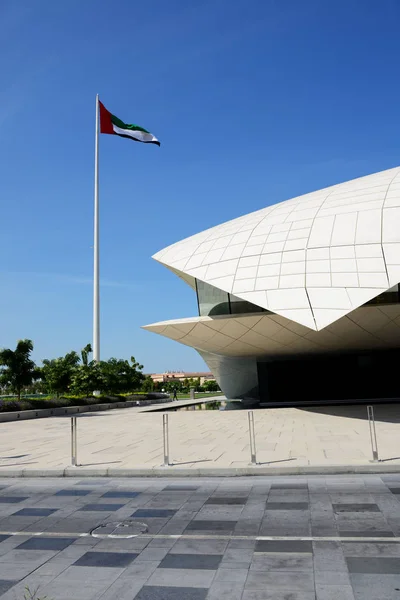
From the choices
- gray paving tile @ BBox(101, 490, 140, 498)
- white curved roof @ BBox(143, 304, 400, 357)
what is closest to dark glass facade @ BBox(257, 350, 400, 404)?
white curved roof @ BBox(143, 304, 400, 357)

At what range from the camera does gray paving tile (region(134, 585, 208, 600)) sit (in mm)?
4480

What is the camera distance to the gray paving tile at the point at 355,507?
722cm

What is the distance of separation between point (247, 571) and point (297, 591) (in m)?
0.68

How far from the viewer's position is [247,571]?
505cm

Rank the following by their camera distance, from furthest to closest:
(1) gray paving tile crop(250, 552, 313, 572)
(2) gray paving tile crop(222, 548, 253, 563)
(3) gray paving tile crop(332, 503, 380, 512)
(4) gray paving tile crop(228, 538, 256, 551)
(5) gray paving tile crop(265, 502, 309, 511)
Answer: (5) gray paving tile crop(265, 502, 309, 511) → (3) gray paving tile crop(332, 503, 380, 512) → (4) gray paving tile crop(228, 538, 256, 551) → (2) gray paving tile crop(222, 548, 253, 563) → (1) gray paving tile crop(250, 552, 313, 572)

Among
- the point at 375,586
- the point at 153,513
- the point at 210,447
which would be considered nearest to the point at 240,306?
the point at 210,447

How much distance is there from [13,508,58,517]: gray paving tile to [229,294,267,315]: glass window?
64.6ft

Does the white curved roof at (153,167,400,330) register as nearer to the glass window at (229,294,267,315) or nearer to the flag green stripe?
the glass window at (229,294,267,315)

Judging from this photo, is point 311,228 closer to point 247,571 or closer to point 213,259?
point 213,259

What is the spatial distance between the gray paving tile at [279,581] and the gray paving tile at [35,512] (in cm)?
403

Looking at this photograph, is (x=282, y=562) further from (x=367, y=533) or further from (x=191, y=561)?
(x=367, y=533)

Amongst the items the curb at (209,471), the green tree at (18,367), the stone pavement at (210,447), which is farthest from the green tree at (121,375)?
the curb at (209,471)

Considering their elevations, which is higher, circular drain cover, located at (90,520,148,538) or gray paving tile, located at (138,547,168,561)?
circular drain cover, located at (90,520,148,538)

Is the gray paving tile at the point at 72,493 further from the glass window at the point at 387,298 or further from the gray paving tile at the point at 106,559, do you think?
the glass window at the point at 387,298
